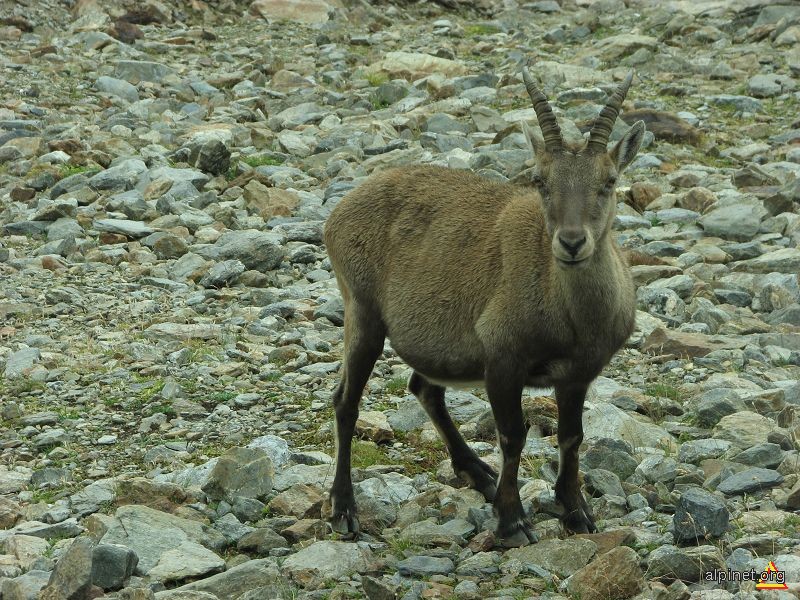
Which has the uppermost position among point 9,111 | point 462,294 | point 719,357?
point 462,294

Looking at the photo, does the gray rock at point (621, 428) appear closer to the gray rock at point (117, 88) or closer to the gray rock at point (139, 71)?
the gray rock at point (117, 88)

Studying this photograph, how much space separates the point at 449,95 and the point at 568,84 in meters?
2.10

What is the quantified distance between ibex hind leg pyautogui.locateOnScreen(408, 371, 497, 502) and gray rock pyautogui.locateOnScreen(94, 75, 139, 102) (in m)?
12.0

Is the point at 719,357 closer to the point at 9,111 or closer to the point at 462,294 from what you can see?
the point at 462,294

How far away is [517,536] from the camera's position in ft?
21.4

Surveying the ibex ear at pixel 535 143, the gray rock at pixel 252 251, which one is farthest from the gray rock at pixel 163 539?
the gray rock at pixel 252 251

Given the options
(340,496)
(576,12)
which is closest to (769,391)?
(340,496)

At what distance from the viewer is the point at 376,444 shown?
27.0ft

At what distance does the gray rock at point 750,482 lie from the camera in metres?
6.79

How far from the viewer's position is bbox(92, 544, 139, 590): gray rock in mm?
5988

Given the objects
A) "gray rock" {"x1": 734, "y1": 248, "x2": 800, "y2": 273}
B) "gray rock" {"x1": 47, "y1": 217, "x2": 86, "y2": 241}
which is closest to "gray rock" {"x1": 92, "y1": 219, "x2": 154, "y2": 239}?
"gray rock" {"x1": 47, "y1": 217, "x2": 86, "y2": 241}

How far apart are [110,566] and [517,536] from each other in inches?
86.3

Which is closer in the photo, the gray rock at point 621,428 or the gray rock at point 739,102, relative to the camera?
the gray rock at point 621,428

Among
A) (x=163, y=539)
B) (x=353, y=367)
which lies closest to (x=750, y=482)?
(x=353, y=367)
